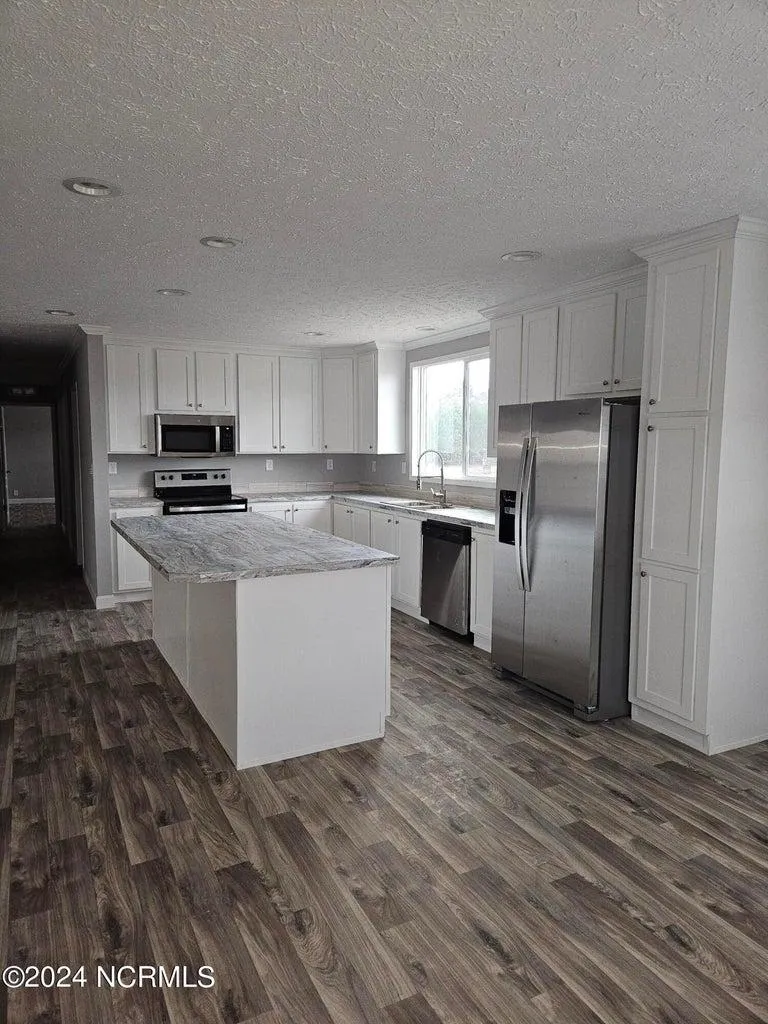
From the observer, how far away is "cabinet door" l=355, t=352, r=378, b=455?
6598 millimetres

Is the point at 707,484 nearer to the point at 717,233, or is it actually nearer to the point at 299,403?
the point at 717,233

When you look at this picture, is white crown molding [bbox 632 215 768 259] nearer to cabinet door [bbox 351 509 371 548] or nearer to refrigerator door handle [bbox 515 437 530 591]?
refrigerator door handle [bbox 515 437 530 591]

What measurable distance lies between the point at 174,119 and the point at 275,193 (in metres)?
0.64

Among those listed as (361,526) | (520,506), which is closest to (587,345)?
(520,506)

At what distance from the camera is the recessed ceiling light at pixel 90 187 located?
100 inches

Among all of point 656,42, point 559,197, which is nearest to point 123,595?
point 559,197

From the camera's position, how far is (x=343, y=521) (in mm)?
6668

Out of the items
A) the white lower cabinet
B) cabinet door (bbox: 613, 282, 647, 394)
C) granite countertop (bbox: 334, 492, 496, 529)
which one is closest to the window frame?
granite countertop (bbox: 334, 492, 496, 529)

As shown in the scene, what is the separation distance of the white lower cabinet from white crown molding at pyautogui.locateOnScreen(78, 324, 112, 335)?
1.52 meters

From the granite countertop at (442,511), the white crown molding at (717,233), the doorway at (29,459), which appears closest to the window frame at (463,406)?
the granite countertop at (442,511)

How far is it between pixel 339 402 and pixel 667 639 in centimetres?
442

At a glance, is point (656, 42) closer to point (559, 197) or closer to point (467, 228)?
A: point (559, 197)

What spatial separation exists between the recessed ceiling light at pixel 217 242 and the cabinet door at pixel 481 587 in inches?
95.4

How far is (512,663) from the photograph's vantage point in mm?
4125
